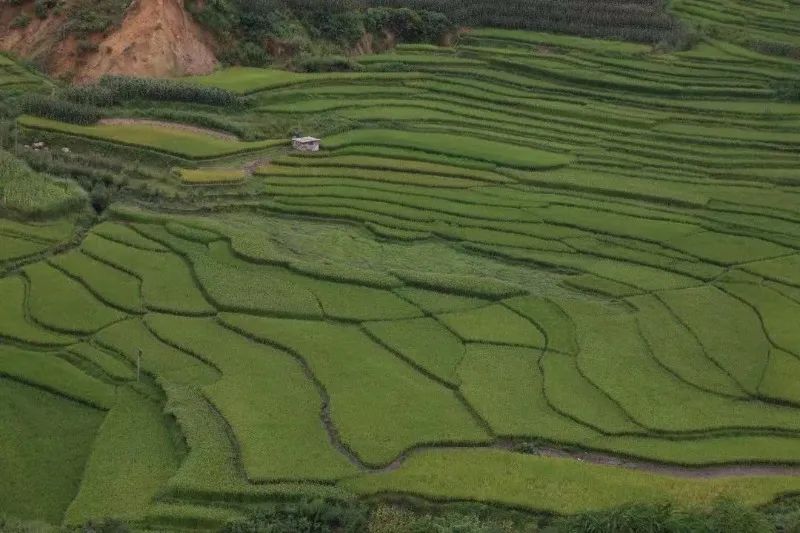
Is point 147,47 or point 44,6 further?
point 44,6

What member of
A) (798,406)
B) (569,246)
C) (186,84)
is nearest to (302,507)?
(798,406)

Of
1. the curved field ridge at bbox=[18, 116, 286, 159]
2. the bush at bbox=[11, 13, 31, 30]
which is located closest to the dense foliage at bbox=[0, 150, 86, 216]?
the curved field ridge at bbox=[18, 116, 286, 159]

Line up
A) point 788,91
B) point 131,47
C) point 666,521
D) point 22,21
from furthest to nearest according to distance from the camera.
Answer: point 788,91 → point 22,21 → point 131,47 → point 666,521

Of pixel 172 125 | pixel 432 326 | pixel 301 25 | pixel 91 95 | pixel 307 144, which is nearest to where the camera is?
pixel 432 326

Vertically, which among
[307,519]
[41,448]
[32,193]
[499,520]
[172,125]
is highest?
[172,125]

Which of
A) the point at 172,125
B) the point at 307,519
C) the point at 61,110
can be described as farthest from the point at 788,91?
the point at 307,519

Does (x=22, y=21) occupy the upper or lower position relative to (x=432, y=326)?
upper

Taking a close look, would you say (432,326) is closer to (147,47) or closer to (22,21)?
(147,47)
